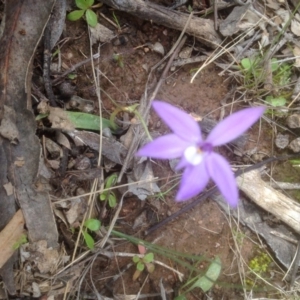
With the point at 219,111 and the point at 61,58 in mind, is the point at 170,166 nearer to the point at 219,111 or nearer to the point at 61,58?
the point at 219,111

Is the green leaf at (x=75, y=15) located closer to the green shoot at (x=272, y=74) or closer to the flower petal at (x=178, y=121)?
the green shoot at (x=272, y=74)

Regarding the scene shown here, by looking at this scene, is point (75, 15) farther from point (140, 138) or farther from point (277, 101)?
point (277, 101)

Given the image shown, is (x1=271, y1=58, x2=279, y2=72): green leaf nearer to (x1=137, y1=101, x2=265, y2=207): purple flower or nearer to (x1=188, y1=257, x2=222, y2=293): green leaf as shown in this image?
(x1=188, y1=257, x2=222, y2=293): green leaf

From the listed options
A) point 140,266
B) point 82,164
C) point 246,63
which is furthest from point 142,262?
point 246,63

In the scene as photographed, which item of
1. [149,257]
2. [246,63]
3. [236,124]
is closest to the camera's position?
[236,124]

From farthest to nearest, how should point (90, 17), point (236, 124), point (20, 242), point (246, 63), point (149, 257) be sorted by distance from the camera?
point (246, 63) → point (90, 17) → point (149, 257) → point (20, 242) → point (236, 124)
